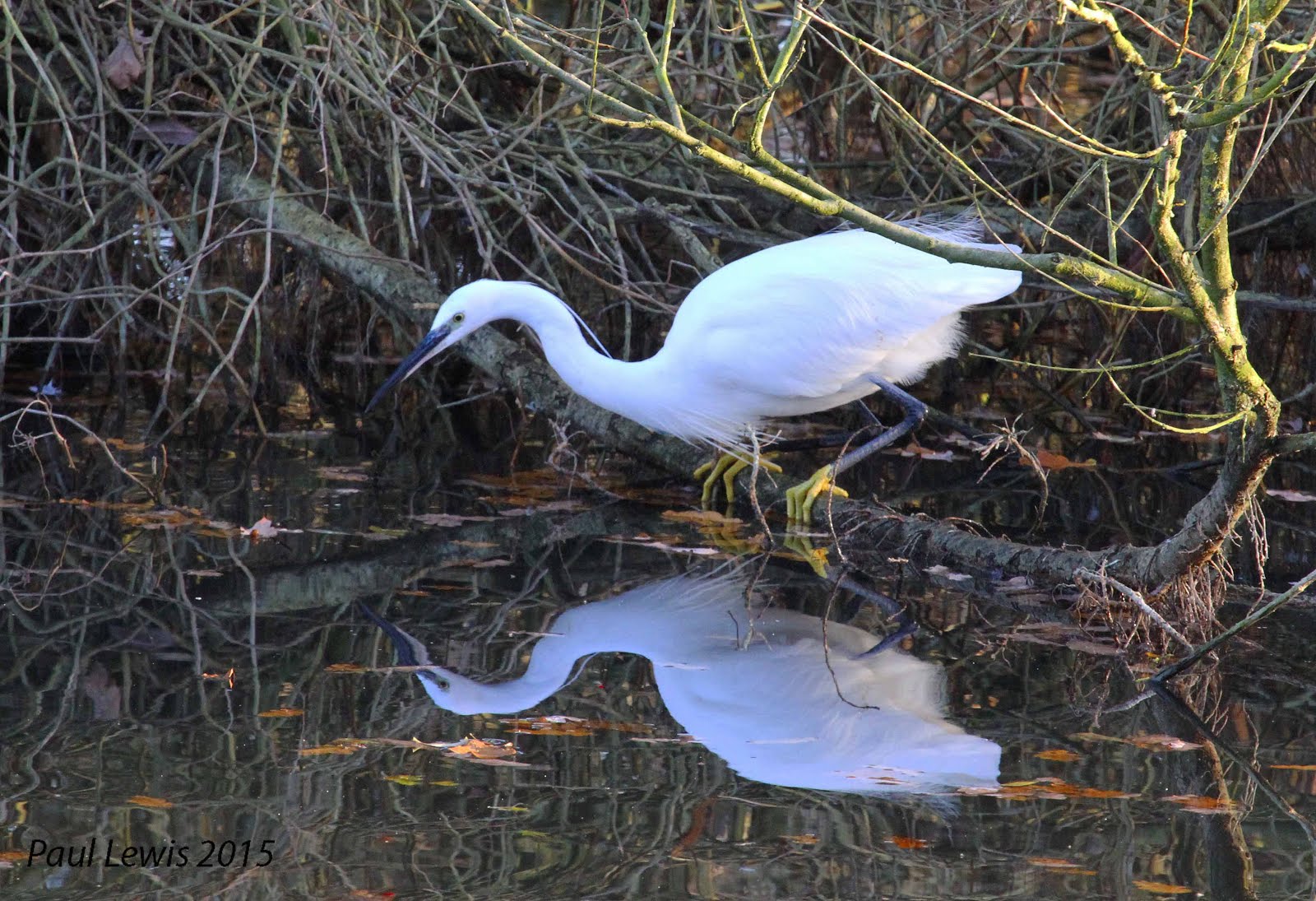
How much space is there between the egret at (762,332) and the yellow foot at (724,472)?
159 mm

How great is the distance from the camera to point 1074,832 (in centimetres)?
281

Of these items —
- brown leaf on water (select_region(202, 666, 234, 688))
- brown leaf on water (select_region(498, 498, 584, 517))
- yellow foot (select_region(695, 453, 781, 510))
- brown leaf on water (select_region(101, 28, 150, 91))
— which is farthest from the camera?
brown leaf on water (select_region(101, 28, 150, 91))

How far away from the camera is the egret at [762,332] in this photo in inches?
207

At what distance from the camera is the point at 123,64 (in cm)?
600

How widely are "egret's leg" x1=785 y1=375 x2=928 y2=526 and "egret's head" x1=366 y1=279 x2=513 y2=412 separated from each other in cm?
129

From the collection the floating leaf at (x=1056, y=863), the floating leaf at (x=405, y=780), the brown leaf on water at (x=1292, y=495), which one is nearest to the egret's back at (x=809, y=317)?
the brown leaf on water at (x=1292, y=495)

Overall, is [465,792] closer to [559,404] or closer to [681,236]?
[559,404]

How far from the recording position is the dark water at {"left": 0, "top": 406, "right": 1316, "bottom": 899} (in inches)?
104

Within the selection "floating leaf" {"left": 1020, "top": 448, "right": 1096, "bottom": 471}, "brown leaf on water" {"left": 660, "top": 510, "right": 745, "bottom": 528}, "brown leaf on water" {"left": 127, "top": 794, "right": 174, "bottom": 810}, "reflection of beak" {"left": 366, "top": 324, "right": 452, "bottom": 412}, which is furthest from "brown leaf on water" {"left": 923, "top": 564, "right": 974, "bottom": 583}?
"brown leaf on water" {"left": 127, "top": 794, "right": 174, "bottom": 810}

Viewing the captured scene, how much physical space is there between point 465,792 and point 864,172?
5.25 meters

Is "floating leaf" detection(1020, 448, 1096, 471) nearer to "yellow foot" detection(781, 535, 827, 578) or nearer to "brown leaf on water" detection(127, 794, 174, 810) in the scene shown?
"yellow foot" detection(781, 535, 827, 578)

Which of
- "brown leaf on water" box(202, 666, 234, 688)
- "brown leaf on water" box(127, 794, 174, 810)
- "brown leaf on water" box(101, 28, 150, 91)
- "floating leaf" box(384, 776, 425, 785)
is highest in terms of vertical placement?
"brown leaf on water" box(101, 28, 150, 91)

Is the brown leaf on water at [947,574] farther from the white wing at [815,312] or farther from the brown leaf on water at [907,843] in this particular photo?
the brown leaf on water at [907,843]

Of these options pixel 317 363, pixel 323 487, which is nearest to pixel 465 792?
pixel 323 487
